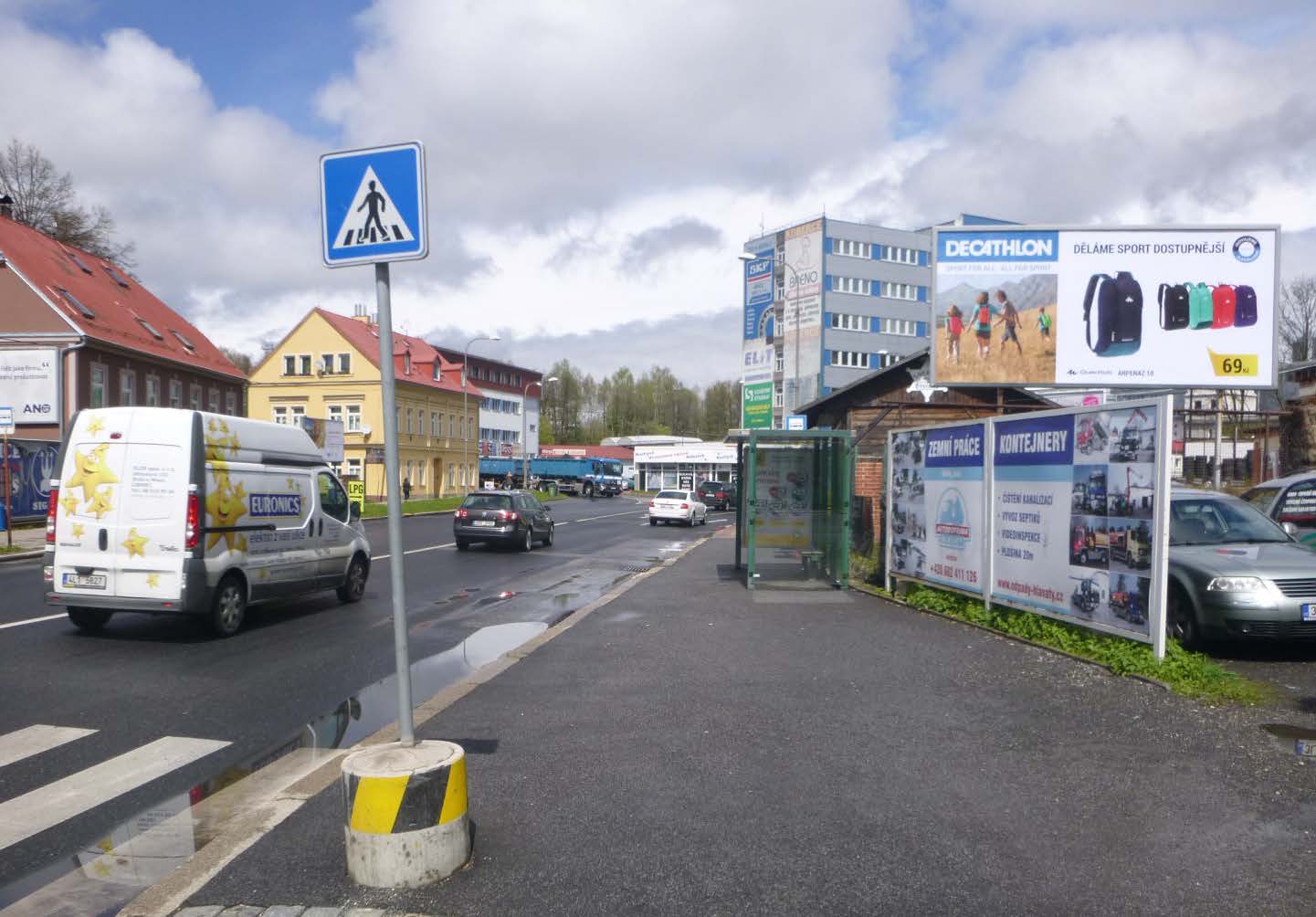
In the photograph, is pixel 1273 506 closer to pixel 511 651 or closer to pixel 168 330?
pixel 511 651

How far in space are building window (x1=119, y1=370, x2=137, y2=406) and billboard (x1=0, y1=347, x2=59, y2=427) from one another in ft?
10.2

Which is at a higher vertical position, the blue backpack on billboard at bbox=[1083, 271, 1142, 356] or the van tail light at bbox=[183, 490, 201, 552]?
the blue backpack on billboard at bbox=[1083, 271, 1142, 356]

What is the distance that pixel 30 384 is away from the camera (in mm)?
35219

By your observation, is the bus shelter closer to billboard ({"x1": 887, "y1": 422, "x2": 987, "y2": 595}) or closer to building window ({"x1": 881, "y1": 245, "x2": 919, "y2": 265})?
billboard ({"x1": 887, "y1": 422, "x2": 987, "y2": 595})

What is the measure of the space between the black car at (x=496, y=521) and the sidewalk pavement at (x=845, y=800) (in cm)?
1522

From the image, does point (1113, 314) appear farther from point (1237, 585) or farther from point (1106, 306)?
point (1237, 585)

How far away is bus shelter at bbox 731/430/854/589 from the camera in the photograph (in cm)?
1413

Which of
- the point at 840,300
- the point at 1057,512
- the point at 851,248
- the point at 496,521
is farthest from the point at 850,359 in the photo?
the point at 1057,512

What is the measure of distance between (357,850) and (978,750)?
11.9ft

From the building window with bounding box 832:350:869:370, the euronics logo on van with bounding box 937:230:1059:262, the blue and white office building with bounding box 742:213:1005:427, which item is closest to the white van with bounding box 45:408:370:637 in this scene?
the euronics logo on van with bounding box 937:230:1059:262

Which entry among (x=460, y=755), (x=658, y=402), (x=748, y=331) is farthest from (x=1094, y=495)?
(x=658, y=402)

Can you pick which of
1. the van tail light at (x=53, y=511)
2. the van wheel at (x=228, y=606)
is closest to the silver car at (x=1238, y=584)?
the van wheel at (x=228, y=606)

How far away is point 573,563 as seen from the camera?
20.8m

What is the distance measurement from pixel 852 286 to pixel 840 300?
179cm
